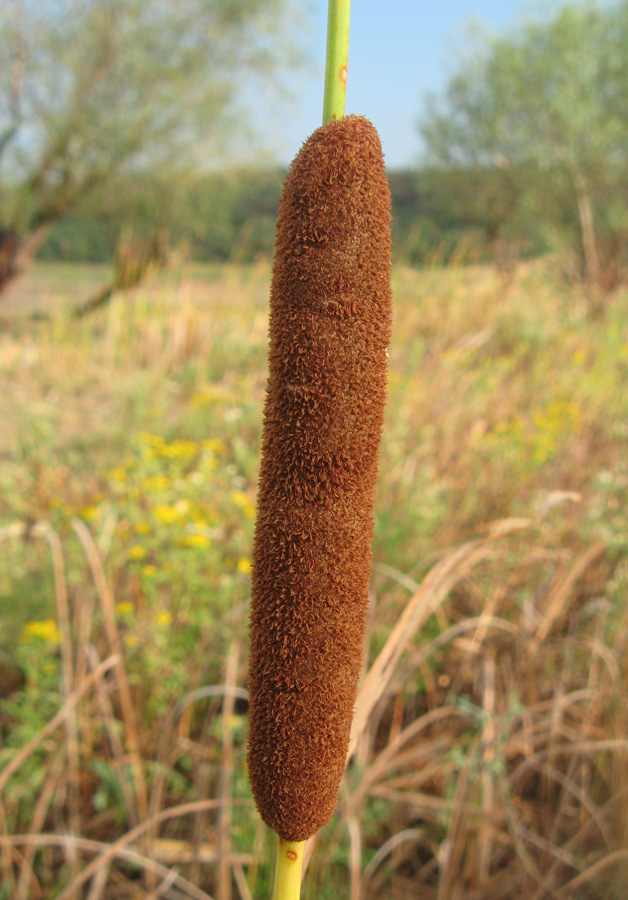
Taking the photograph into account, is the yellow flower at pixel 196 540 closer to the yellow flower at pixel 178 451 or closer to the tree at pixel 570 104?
the yellow flower at pixel 178 451

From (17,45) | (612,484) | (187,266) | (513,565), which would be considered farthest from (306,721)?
(17,45)

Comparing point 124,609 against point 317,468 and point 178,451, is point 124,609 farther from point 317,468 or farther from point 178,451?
point 317,468

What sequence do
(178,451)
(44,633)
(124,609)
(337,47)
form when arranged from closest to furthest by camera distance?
1. (337,47)
2. (44,633)
3. (124,609)
4. (178,451)

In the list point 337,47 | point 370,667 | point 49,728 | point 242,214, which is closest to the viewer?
point 337,47

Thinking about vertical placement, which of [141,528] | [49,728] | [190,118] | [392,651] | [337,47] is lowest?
[49,728]

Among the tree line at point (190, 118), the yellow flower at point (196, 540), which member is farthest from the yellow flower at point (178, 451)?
the tree line at point (190, 118)

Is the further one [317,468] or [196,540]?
[196,540]

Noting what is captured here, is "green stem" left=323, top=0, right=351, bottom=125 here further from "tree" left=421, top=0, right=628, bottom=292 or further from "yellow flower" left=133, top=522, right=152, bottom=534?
"tree" left=421, top=0, right=628, bottom=292

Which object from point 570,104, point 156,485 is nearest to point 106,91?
point 570,104
